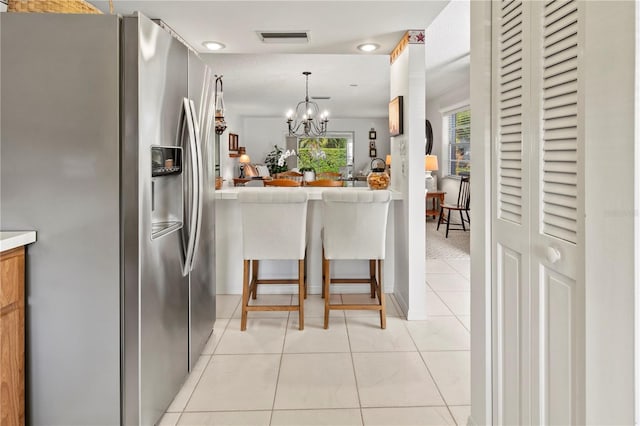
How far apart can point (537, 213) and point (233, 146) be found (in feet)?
34.4

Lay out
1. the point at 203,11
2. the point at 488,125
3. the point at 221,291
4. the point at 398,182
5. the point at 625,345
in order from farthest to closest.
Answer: the point at 221,291 < the point at 398,182 < the point at 203,11 < the point at 488,125 < the point at 625,345

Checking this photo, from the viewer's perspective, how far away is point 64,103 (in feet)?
5.23

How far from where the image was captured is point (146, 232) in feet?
5.56

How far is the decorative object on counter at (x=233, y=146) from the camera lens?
35.9 feet

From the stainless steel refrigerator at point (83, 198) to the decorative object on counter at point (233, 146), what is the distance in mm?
9358

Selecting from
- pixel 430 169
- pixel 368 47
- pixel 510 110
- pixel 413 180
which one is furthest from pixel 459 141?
pixel 510 110

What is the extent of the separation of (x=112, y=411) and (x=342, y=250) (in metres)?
1.73

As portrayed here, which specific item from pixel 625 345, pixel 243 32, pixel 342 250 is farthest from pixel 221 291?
pixel 625 345

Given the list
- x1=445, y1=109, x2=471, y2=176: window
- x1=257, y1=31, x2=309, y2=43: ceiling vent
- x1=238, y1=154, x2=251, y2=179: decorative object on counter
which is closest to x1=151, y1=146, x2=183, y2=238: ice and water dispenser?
x1=257, y1=31, x2=309, y2=43: ceiling vent

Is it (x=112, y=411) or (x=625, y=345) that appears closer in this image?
(x=625, y=345)

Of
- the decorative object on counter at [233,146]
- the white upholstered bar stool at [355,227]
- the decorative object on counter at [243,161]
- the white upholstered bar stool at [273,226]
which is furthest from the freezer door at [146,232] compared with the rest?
the decorative object on counter at [243,161]

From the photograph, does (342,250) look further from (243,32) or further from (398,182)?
(243,32)

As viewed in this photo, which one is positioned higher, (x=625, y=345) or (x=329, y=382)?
(x=625, y=345)

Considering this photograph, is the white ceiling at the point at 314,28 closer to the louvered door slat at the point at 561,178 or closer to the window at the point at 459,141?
the window at the point at 459,141
